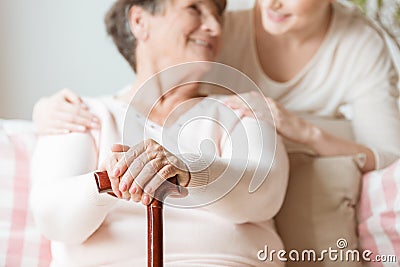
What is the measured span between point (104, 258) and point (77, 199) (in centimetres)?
13

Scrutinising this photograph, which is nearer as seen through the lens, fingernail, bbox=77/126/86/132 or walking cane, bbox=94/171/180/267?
walking cane, bbox=94/171/180/267

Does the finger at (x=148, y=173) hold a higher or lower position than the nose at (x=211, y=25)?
lower

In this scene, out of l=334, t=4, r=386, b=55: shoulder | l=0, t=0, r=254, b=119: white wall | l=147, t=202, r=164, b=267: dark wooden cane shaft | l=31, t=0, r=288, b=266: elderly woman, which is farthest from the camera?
l=0, t=0, r=254, b=119: white wall

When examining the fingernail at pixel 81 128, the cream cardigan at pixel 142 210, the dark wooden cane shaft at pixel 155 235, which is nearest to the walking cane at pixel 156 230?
the dark wooden cane shaft at pixel 155 235

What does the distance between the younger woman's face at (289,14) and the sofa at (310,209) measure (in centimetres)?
26

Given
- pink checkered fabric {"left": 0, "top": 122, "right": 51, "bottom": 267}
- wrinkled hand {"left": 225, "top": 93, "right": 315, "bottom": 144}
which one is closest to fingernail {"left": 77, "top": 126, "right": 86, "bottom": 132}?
pink checkered fabric {"left": 0, "top": 122, "right": 51, "bottom": 267}

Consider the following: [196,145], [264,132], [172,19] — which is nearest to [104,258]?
[196,145]

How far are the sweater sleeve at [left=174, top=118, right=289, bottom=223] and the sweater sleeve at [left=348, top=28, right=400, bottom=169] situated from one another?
0.93 feet

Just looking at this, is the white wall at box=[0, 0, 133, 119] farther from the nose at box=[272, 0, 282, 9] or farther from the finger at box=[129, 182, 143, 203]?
the finger at box=[129, 182, 143, 203]

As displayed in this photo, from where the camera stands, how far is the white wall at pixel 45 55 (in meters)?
1.81

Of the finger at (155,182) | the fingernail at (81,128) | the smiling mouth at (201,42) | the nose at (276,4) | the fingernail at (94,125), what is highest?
the nose at (276,4)

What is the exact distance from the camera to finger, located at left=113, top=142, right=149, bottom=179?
38.1 inches

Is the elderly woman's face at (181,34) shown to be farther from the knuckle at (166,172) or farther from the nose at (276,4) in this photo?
the knuckle at (166,172)

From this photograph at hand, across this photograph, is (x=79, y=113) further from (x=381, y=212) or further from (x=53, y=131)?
(x=381, y=212)
